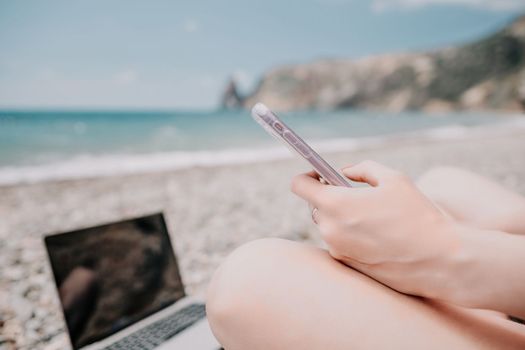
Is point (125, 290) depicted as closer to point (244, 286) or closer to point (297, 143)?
point (244, 286)

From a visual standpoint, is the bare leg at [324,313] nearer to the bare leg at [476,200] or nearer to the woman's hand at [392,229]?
the woman's hand at [392,229]

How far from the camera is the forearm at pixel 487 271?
0.71 meters

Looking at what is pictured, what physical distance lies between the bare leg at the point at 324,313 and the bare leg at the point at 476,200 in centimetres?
57

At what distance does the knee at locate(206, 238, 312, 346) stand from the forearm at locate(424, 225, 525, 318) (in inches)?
14.2

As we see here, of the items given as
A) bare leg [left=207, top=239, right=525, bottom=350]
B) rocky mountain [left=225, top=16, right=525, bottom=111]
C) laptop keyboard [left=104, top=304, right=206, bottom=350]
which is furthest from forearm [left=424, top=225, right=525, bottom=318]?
rocky mountain [left=225, top=16, right=525, bottom=111]

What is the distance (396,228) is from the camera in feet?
2.53

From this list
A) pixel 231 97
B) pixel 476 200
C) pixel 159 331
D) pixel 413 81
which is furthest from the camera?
pixel 231 97

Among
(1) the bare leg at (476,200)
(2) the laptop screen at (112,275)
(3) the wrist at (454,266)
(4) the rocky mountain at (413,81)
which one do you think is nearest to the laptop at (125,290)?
(2) the laptop screen at (112,275)

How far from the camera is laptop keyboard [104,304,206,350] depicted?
159 cm

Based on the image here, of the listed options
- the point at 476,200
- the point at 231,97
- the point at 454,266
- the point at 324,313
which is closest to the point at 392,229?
the point at 454,266

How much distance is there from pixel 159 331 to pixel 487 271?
4.64 ft

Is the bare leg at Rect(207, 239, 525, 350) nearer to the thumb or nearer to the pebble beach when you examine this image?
the thumb

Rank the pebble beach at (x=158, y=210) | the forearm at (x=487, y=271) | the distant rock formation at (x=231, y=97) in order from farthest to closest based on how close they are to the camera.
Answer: the distant rock formation at (x=231, y=97) → the pebble beach at (x=158, y=210) → the forearm at (x=487, y=271)

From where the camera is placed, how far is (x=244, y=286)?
34.1 inches
